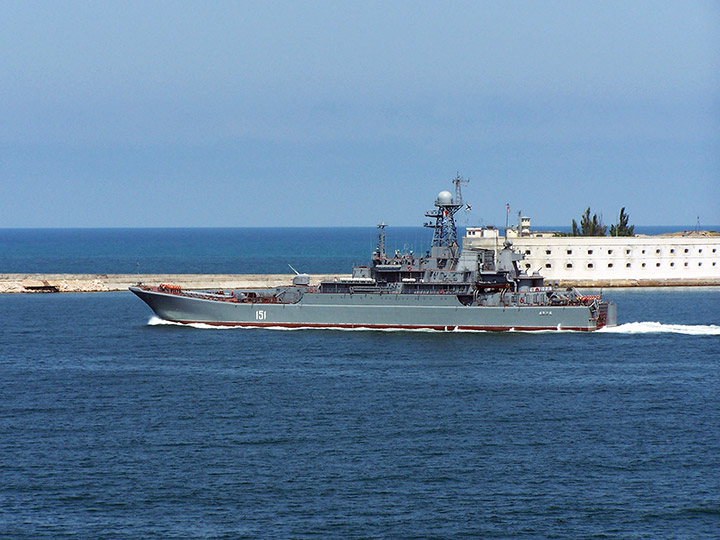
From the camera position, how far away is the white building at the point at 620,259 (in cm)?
9331

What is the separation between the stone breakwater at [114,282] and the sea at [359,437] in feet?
115

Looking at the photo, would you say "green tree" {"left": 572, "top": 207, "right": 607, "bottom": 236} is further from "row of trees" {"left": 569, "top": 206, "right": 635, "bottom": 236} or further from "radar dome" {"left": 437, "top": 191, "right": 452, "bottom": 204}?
"radar dome" {"left": 437, "top": 191, "right": 452, "bottom": 204}

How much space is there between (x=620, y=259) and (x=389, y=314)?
42.2 m

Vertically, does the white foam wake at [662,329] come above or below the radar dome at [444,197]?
below

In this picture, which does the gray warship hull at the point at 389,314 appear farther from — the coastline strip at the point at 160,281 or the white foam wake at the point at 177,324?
the coastline strip at the point at 160,281

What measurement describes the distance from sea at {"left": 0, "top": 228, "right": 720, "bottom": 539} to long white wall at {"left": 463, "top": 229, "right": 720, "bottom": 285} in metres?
37.4

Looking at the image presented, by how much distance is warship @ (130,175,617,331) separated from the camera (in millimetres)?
60094

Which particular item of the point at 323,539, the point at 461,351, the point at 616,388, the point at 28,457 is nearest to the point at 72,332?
the point at 461,351

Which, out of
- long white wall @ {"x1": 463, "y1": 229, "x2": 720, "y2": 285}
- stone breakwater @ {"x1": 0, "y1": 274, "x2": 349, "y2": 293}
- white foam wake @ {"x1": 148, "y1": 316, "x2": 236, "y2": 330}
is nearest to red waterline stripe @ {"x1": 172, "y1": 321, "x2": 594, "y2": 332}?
white foam wake @ {"x1": 148, "y1": 316, "x2": 236, "y2": 330}

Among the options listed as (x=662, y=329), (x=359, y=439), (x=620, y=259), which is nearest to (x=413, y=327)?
(x=662, y=329)

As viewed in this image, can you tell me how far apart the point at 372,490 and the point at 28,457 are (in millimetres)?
11461

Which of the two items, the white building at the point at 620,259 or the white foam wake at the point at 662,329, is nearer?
the white foam wake at the point at 662,329

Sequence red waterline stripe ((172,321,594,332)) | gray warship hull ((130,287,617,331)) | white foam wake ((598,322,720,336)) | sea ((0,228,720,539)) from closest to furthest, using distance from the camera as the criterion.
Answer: sea ((0,228,720,539)), white foam wake ((598,322,720,336)), gray warship hull ((130,287,617,331)), red waterline stripe ((172,321,594,332))

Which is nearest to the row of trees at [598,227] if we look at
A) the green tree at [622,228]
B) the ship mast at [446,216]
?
the green tree at [622,228]
